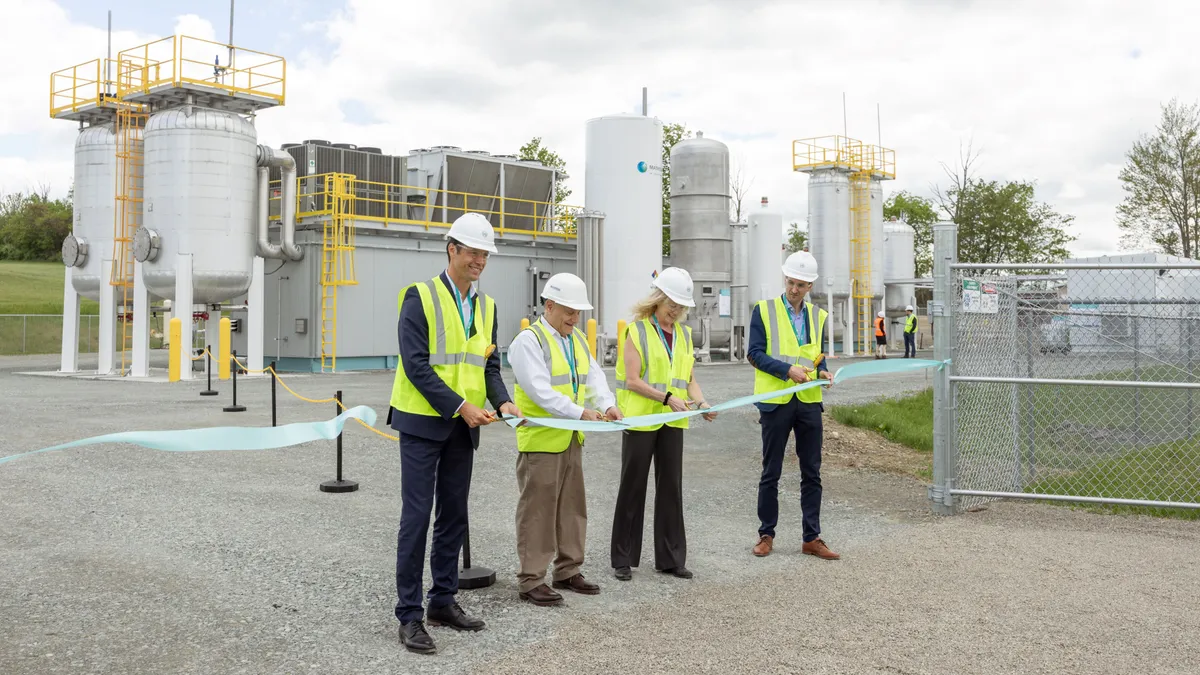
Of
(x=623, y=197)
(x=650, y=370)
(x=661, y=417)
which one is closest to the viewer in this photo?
(x=661, y=417)

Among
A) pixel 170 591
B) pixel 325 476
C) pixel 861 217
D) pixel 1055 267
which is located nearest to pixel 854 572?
pixel 1055 267

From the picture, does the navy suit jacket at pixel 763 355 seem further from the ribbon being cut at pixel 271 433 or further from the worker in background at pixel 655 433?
the worker in background at pixel 655 433

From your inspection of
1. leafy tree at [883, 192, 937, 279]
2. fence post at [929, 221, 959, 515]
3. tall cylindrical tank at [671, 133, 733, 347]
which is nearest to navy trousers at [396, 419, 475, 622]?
fence post at [929, 221, 959, 515]

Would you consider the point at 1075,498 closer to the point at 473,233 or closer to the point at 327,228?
the point at 473,233

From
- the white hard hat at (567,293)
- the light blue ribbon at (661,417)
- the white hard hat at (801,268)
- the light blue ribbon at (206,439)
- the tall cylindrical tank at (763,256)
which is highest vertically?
the tall cylindrical tank at (763,256)

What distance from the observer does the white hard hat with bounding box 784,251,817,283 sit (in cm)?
697

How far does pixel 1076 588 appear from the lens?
6133 mm

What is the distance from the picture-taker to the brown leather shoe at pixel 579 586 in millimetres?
5977

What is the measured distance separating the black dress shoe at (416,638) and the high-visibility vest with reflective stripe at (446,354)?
1.08 metres

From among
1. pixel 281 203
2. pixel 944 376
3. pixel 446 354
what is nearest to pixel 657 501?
pixel 446 354

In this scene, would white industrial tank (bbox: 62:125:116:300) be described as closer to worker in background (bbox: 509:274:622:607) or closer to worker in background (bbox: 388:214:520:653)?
worker in background (bbox: 509:274:622:607)

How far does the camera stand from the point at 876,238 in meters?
36.9

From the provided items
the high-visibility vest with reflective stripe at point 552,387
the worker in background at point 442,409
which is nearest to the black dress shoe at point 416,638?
the worker in background at point 442,409

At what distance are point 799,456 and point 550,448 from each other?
2157 millimetres
